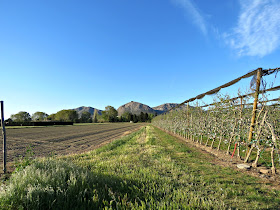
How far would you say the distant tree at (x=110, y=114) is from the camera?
338 feet

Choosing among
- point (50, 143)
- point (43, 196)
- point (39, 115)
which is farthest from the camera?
point (39, 115)

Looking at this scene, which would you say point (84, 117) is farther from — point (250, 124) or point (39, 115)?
point (250, 124)

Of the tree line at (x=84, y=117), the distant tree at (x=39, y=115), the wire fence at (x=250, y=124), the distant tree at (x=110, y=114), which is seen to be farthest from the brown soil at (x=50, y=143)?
the distant tree at (x=39, y=115)

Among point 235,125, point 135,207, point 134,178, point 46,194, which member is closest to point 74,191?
point 46,194

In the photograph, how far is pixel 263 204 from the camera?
7.77 ft

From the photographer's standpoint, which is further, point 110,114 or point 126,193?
point 110,114

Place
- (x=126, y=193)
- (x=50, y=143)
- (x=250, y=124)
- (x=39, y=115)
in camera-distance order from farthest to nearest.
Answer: (x=39, y=115), (x=50, y=143), (x=250, y=124), (x=126, y=193)

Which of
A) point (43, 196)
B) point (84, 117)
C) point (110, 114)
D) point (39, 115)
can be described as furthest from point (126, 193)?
point (39, 115)

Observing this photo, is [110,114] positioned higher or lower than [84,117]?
higher

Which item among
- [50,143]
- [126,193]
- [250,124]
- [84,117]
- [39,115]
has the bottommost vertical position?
[50,143]

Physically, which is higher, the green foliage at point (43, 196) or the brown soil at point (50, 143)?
the green foliage at point (43, 196)

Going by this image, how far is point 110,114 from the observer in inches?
4419

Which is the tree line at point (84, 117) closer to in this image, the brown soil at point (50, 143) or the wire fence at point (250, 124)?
the brown soil at point (50, 143)

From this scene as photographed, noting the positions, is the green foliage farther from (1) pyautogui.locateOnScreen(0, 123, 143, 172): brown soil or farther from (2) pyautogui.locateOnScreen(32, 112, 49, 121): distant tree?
(2) pyautogui.locateOnScreen(32, 112, 49, 121): distant tree
